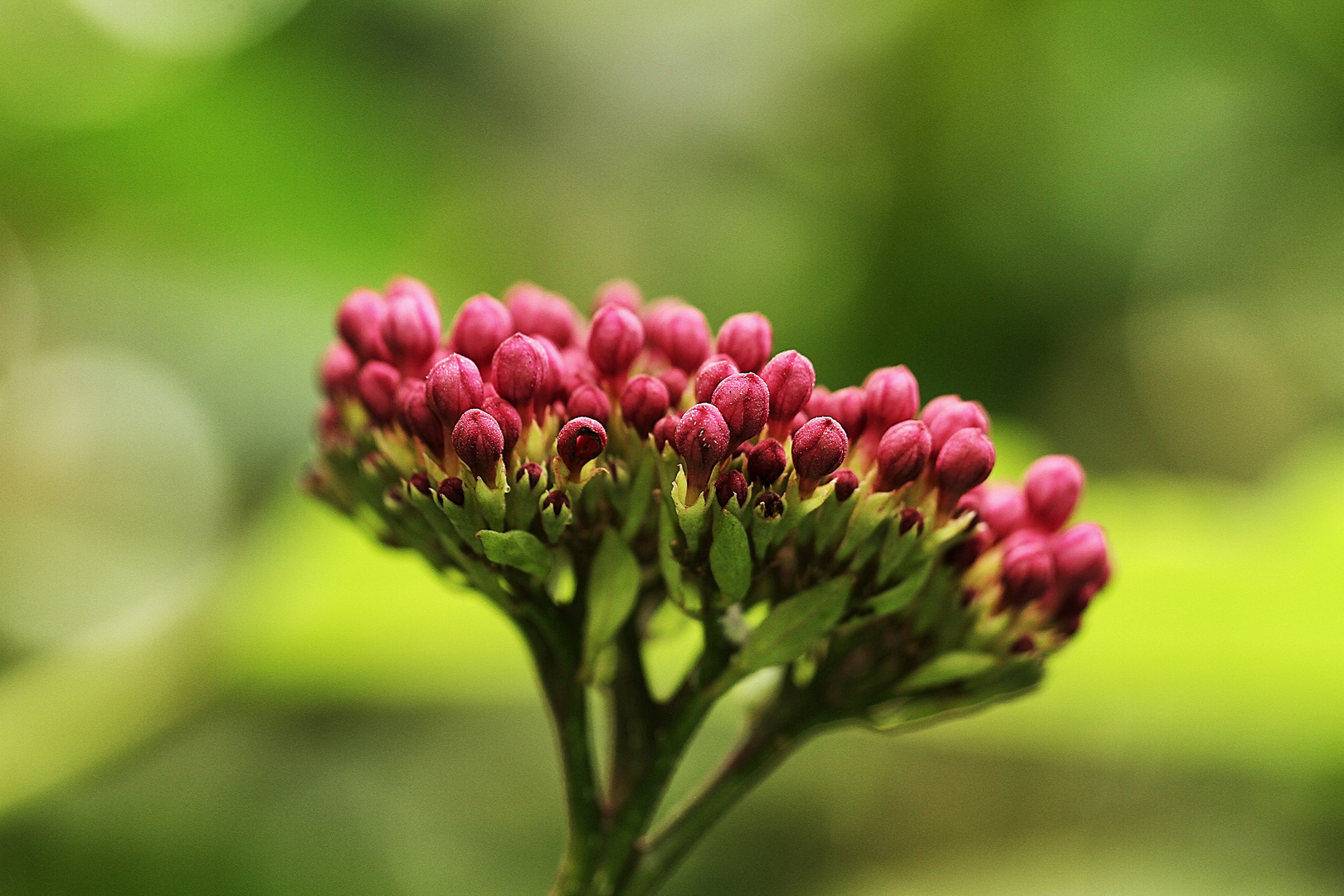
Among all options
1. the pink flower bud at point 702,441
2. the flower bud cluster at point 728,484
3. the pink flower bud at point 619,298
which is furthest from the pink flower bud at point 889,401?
the pink flower bud at point 619,298

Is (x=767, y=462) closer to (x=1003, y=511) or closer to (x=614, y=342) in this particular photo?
(x=614, y=342)

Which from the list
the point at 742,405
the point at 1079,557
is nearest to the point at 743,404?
the point at 742,405

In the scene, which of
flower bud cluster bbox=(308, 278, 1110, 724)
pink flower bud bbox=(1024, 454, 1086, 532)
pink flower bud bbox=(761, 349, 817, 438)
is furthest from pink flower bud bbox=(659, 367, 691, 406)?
pink flower bud bbox=(1024, 454, 1086, 532)

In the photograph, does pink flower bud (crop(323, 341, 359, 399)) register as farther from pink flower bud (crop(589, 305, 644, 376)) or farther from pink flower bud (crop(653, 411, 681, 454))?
pink flower bud (crop(653, 411, 681, 454))

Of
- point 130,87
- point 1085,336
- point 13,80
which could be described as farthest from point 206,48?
point 1085,336

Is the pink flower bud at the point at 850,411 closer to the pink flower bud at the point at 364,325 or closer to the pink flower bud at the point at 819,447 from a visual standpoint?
the pink flower bud at the point at 819,447
